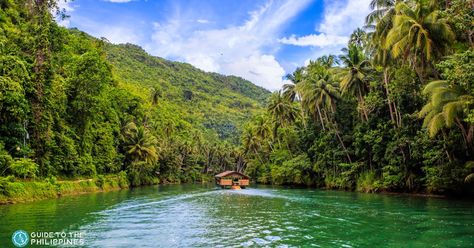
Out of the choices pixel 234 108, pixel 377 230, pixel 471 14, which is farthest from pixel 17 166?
pixel 234 108

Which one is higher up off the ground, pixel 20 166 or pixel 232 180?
pixel 20 166

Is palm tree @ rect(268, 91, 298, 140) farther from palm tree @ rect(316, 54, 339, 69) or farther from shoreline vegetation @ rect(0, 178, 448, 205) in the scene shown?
shoreline vegetation @ rect(0, 178, 448, 205)

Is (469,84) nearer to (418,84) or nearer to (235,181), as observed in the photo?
(418,84)

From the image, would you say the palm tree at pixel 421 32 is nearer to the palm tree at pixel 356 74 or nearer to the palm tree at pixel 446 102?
the palm tree at pixel 446 102

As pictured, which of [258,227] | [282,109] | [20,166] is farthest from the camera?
[282,109]

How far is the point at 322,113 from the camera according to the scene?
55219 millimetres

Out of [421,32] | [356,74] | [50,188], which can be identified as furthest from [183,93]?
[421,32]

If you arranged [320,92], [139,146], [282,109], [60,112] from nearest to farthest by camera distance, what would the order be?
[60,112] < [320,92] < [139,146] < [282,109]

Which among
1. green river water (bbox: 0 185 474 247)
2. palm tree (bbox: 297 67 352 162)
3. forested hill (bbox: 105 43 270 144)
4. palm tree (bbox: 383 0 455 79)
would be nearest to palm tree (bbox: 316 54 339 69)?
palm tree (bbox: 297 67 352 162)

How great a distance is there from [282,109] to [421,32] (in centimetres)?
3828

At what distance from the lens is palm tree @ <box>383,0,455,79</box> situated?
26.5m

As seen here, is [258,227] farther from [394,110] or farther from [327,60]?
[327,60]

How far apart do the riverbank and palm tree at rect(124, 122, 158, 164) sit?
989 centimetres

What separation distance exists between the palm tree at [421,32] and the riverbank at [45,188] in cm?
2786
